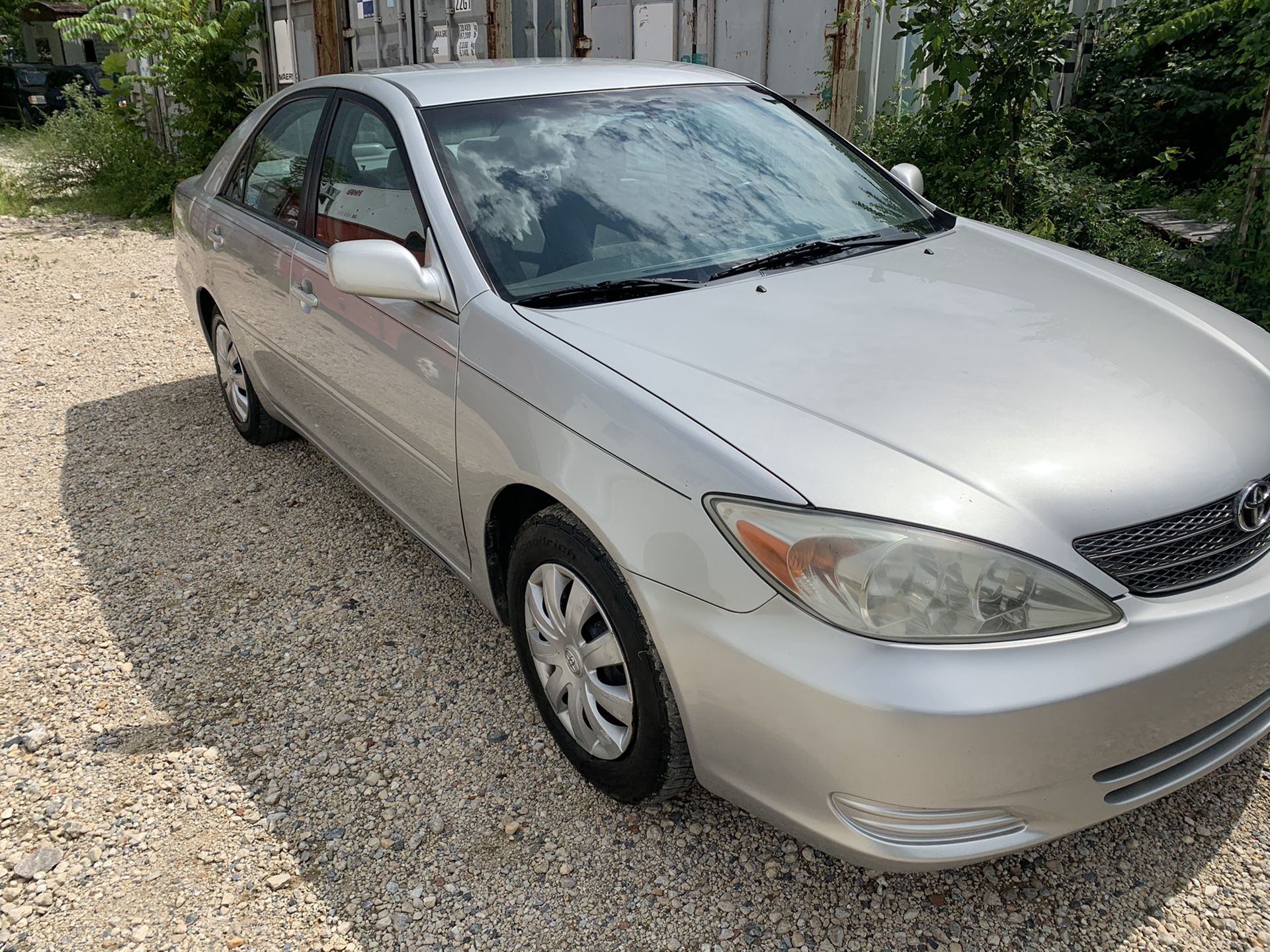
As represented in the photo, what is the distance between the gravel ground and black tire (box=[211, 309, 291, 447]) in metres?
0.71

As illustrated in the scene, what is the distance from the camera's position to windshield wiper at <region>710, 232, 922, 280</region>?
2717 mm

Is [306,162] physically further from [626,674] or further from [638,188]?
[626,674]

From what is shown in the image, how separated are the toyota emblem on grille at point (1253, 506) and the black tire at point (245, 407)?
3718 millimetres

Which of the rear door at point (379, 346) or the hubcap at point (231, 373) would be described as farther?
the hubcap at point (231, 373)

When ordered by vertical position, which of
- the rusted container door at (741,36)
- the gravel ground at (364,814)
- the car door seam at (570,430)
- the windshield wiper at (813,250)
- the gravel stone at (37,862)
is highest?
the rusted container door at (741,36)

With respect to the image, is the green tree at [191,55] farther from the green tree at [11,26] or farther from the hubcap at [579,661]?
the green tree at [11,26]

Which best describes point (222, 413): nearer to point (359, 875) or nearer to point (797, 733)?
point (359, 875)

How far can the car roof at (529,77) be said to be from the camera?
3072mm

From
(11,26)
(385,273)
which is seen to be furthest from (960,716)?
(11,26)

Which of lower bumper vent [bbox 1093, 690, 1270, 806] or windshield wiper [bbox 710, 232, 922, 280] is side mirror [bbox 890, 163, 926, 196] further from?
lower bumper vent [bbox 1093, 690, 1270, 806]

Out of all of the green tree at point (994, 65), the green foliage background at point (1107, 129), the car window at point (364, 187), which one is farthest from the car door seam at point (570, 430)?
the green tree at point (994, 65)

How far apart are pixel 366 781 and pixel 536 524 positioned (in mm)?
844

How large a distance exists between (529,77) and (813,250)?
3.52 feet

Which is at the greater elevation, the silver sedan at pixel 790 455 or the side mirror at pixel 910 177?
the side mirror at pixel 910 177
